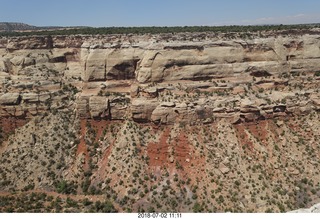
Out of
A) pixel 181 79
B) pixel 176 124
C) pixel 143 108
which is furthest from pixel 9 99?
pixel 181 79

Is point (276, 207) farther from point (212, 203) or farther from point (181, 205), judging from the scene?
point (181, 205)

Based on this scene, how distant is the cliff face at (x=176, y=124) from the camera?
4609cm

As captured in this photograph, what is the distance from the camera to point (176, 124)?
50.3 metres

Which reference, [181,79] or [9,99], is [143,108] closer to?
[181,79]

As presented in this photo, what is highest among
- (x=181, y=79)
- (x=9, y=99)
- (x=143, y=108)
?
(x=181, y=79)

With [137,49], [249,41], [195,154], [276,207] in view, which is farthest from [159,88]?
[276,207]

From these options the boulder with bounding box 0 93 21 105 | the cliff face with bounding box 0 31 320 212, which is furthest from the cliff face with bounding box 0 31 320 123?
the cliff face with bounding box 0 31 320 212

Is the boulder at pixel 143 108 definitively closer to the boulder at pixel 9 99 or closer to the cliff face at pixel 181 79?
the cliff face at pixel 181 79

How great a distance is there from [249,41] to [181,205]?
25.0m

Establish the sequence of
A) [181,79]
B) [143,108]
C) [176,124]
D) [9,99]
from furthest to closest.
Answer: [9,99] → [181,79] → [143,108] → [176,124]

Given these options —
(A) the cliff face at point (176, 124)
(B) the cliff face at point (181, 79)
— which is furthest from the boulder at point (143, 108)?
(A) the cliff face at point (176, 124)

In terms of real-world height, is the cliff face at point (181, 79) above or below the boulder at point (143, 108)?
above

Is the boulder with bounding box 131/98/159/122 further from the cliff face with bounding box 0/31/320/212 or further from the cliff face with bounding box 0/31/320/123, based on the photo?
the cliff face with bounding box 0/31/320/212

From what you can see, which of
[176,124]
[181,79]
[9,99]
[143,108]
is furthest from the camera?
[9,99]
